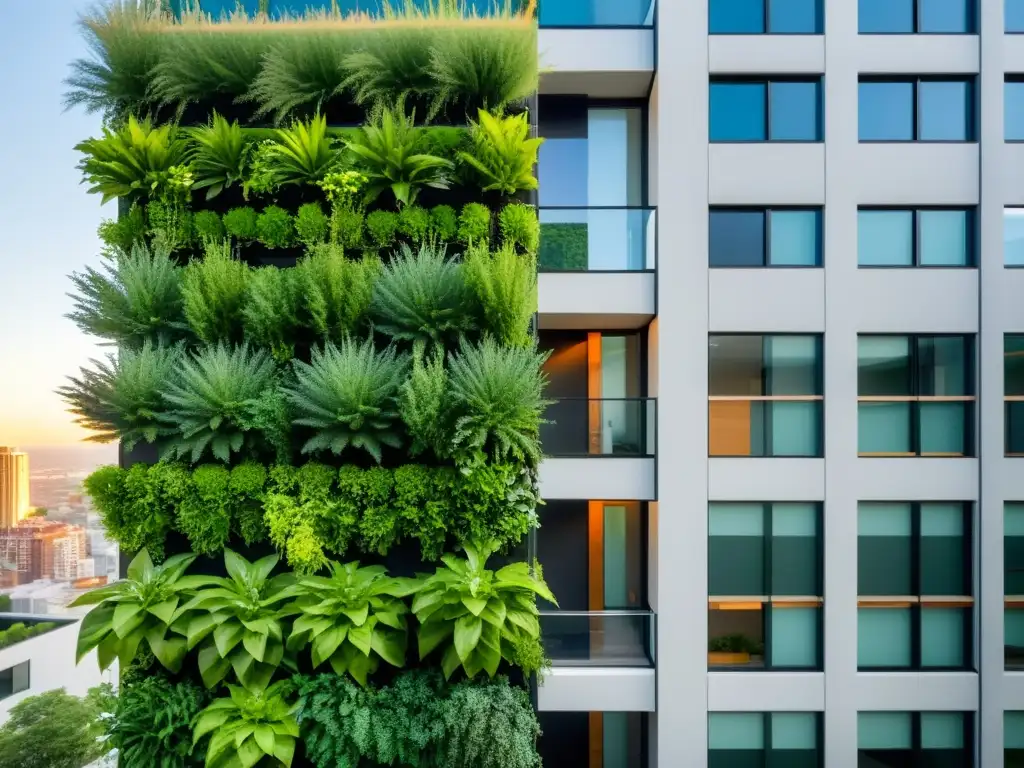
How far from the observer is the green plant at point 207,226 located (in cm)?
573

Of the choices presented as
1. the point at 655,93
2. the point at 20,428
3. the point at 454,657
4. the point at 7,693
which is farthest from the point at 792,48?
the point at 7,693

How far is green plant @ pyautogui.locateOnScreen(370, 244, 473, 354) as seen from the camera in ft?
17.6

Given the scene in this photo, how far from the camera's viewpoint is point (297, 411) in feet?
17.8

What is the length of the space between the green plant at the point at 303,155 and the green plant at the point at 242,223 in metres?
0.43

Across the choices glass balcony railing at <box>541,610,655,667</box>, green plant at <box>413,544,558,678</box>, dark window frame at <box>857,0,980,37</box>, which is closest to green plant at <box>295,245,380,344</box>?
green plant at <box>413,544,558,678</box>

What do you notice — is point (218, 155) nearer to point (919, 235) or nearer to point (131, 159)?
point (131, 159)

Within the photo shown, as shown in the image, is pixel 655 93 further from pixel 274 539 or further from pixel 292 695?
pixel 292 695

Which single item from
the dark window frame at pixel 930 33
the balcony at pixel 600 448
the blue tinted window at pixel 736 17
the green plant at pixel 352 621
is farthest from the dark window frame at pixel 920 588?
the blue tinted window at pixel 736 17

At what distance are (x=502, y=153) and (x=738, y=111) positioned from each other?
3.73m

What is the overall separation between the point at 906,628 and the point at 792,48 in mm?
7396

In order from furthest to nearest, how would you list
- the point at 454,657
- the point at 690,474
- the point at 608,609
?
the point at 608,609
the point at 690,474
the point at 454,657

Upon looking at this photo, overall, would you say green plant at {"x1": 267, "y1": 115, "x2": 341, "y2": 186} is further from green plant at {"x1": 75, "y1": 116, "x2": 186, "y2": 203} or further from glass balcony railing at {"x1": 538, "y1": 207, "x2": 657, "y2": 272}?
glass balcony railing at {"x1": 538, "y1": 207, "x2": 657, "y2": 272}

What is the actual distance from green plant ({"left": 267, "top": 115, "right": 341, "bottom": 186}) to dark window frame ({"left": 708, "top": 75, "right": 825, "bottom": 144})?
4685mm

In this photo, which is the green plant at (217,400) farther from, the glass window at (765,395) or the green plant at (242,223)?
the glass window at (765,395)
